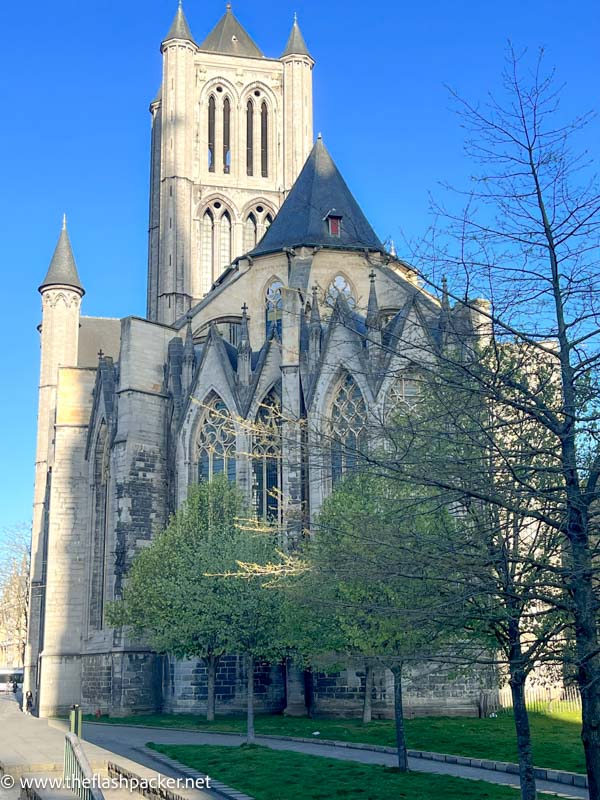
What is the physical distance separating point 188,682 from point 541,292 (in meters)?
24.3

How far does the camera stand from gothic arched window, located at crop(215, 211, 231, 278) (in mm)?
51562

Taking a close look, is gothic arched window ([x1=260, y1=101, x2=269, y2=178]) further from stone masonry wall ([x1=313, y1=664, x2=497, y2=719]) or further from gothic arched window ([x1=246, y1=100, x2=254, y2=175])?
stone masonry wall ([x1=313, y1=664, x2=497, y2=719])

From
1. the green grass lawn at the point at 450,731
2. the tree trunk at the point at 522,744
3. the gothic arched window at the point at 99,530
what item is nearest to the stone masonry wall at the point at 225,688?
the green grass lawn at the point at 450,731

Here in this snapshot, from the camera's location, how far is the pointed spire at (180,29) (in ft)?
175

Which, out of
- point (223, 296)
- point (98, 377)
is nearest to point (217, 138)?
point (223, 296)

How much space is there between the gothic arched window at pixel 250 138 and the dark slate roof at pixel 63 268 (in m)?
11.5

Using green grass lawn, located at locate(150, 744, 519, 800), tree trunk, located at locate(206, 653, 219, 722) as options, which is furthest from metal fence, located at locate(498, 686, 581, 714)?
green grass lawn, located at locate(150, 744, 519, 800)

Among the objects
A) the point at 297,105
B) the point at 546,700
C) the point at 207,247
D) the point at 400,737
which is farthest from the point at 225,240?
the point at 400,737

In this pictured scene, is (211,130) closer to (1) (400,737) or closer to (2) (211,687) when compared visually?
(2) (211,687)

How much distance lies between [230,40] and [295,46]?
403cm

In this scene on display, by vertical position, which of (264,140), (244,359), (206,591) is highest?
(264,140)

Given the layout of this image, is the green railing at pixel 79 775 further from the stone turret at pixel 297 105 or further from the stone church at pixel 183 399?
the stone turret at pixel 297 105

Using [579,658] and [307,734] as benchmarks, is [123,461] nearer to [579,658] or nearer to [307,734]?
[307,734]

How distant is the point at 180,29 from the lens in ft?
176
